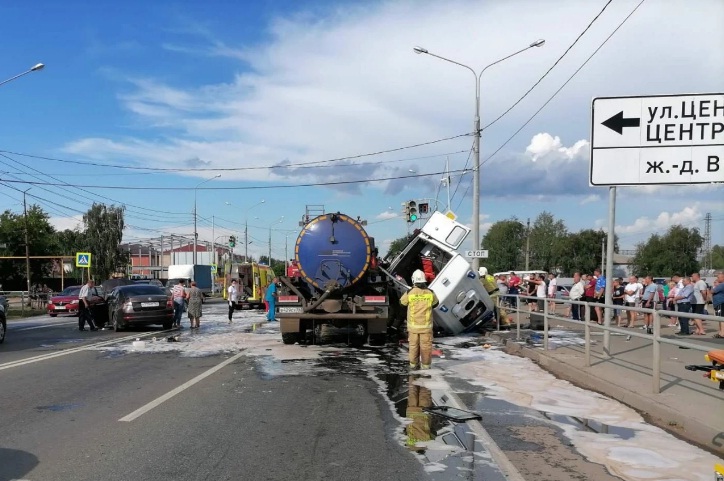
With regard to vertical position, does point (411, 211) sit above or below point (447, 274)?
above

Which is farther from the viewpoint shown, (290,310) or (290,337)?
(290,337)

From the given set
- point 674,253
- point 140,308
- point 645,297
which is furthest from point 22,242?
point 674,253

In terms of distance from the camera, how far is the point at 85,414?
7.56 metres

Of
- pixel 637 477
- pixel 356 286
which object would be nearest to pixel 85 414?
pixel 637 477

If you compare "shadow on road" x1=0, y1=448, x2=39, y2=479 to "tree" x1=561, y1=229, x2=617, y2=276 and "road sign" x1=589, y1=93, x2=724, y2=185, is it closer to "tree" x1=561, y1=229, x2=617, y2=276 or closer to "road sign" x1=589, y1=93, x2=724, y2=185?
"road sign" x1=589, y1=93, x2=724, y2=185

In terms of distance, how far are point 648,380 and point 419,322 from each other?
12.1 ft

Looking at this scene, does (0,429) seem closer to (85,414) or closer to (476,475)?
(85,414)

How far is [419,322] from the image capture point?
10930 mm

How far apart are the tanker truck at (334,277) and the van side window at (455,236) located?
3.77m

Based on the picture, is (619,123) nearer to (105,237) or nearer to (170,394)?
(170,394)

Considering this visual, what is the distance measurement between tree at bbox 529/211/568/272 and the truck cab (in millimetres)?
75039

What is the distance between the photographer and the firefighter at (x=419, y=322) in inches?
431

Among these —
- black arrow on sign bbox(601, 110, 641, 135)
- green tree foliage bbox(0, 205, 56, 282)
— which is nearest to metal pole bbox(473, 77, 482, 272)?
black arrow on sign bbox(601, 110, 641, 135)

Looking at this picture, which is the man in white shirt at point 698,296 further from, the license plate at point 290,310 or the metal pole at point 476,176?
the license plate at point 290,310
